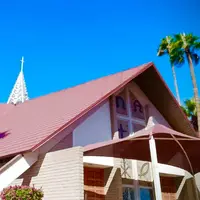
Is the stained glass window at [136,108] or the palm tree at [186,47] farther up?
the palm tree at [186,47]

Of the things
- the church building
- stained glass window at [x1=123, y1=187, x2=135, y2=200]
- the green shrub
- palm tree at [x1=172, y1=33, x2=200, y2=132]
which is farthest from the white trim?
palm tree at [x1=172, y1=33, x2=200, y2=132]

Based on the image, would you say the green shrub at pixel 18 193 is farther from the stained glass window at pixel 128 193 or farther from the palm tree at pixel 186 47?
the palm tree at pixel 186 47


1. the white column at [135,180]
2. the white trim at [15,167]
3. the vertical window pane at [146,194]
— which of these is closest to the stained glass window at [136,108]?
the white column at [135,180]

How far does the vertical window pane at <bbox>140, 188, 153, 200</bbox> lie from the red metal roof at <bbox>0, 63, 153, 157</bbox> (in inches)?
165

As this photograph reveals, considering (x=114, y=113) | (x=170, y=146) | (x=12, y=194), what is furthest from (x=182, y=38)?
(x=12, y=194)

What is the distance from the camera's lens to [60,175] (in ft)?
29.5

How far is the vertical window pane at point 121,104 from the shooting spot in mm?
13250

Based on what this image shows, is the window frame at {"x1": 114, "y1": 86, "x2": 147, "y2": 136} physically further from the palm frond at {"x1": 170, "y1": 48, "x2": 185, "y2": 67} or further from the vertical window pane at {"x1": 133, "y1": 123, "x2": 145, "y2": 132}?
the palm frond at {"x1": 170, "y1": 48, "x2": 185, "y2": 67}

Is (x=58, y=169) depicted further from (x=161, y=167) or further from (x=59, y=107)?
(x=161, y=167)

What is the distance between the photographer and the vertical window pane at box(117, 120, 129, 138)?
12.8m

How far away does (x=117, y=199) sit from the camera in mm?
11086

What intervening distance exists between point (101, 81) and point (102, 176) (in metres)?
4.55

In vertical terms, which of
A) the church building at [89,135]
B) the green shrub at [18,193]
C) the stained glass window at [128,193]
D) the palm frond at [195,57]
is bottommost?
Answer: the green shrub at [18,193]

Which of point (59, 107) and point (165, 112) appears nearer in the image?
point (59, 107)
